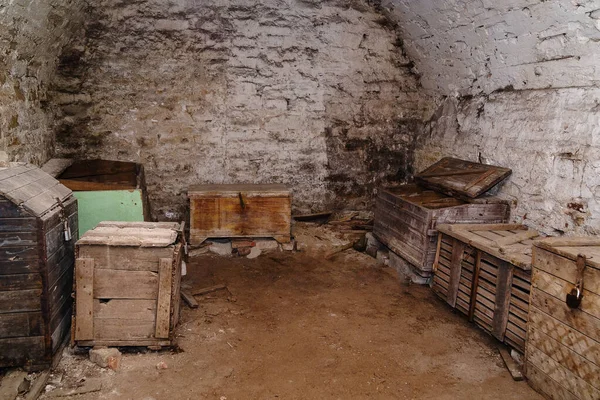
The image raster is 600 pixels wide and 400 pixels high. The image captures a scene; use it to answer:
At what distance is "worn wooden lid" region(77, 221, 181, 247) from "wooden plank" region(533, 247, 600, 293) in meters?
2.19

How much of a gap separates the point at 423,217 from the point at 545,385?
166 cm

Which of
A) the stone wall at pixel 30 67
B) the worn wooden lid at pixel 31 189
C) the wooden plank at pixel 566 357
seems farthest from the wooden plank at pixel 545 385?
the stone wall at pixel 30 67

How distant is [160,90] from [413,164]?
3.21m

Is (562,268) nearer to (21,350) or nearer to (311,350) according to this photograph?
(311,350)

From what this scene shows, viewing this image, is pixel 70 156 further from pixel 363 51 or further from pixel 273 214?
pixel 363 51

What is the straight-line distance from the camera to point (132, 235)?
287cm

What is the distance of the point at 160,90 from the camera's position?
498 cm

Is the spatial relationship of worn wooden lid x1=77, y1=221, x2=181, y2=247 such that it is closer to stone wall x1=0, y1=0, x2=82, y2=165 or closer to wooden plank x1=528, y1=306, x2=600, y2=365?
stone wall x1=0, y1=0, x2=82, y2=165

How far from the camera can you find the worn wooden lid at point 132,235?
8.94ft

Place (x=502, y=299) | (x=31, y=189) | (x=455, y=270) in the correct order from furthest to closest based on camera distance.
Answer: (x=455, y=270) → (x=502, y=299) → (x=31, y=189)

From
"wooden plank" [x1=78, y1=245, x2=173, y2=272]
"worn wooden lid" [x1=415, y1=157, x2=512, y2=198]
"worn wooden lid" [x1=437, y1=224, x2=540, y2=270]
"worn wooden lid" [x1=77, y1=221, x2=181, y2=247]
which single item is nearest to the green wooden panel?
"worn wooden lid" [x1=77, y1=221, x2=181, y2=247]

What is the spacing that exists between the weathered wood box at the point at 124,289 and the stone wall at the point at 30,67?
135cm

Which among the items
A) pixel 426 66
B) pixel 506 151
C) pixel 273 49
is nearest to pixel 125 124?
pixel 273 49

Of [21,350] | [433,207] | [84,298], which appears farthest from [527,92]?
[21,350]
